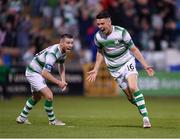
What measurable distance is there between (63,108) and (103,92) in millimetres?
5875

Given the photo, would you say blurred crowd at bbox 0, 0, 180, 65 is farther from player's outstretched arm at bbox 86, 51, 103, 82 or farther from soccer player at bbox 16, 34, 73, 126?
player's outstretched arm at bbox 86, 51, 103, 82

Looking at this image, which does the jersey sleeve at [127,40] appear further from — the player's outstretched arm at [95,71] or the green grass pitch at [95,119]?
the green grass pitch at [95,119]

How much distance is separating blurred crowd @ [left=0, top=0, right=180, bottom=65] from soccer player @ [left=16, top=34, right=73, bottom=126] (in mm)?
10935

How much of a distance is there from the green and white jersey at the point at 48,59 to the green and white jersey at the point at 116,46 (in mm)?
900

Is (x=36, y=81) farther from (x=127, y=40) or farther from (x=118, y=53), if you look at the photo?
(x=127, y=40)

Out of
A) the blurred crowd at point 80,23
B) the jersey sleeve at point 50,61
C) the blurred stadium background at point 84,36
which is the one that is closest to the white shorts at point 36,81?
the jersey sleeve at point 50,61

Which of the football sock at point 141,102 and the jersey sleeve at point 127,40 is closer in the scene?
the football sock at point 141,102

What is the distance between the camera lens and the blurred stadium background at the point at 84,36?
25203mm

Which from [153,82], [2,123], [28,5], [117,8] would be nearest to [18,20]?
[28,5]

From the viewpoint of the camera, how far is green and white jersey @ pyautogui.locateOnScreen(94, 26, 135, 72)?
13758 millimetres

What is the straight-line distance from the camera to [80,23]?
26.5 m

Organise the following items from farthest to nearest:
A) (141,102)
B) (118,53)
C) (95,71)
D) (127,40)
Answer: (118,53) < (95,71) < (127,40) < (141,102)

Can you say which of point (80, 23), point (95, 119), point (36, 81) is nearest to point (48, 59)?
point (36, 81)

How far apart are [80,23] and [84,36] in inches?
22.4
